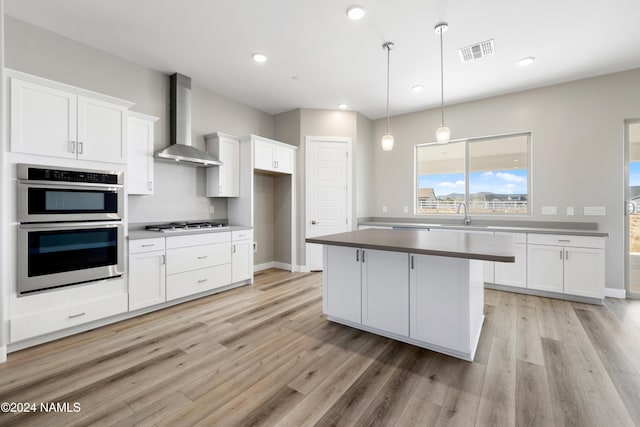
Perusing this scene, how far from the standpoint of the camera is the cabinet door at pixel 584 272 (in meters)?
3.38

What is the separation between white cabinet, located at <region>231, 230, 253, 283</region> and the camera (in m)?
4.00

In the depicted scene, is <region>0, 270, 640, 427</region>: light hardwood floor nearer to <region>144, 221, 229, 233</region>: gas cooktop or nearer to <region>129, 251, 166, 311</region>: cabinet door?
<region>129, 251, 166, 311</region>: cabinet door

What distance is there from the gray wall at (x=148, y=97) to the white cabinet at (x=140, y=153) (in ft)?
0.94

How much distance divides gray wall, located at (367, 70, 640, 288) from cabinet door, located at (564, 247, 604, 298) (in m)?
0.54

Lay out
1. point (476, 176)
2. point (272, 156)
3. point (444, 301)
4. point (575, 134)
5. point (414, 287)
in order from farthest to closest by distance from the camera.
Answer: point (476, 176) → point (272, 156) → point (575, 134) → point (414, 287) → point (444, 301)

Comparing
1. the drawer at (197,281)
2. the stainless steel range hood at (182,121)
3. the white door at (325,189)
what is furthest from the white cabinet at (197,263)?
the white door at (325,189)

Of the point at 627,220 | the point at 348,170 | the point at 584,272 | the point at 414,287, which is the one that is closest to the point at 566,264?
the point at 584,272

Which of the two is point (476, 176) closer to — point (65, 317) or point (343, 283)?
point (343, 283)

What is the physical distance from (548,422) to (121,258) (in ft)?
11.8

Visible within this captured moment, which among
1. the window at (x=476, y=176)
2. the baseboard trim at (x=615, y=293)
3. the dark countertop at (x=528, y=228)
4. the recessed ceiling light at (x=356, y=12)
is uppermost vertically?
the recessed ceiling light at (x=356, y=12)

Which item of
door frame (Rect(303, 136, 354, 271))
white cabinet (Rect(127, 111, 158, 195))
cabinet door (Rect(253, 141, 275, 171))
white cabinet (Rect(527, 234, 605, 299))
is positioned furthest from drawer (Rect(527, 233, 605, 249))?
white cabinet (Rect(127, 111, 158, 195))

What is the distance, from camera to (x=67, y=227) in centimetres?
252

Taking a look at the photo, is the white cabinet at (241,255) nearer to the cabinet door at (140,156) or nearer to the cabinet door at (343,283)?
the cabinet door at (140,156)

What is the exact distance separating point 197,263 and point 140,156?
144 cm
